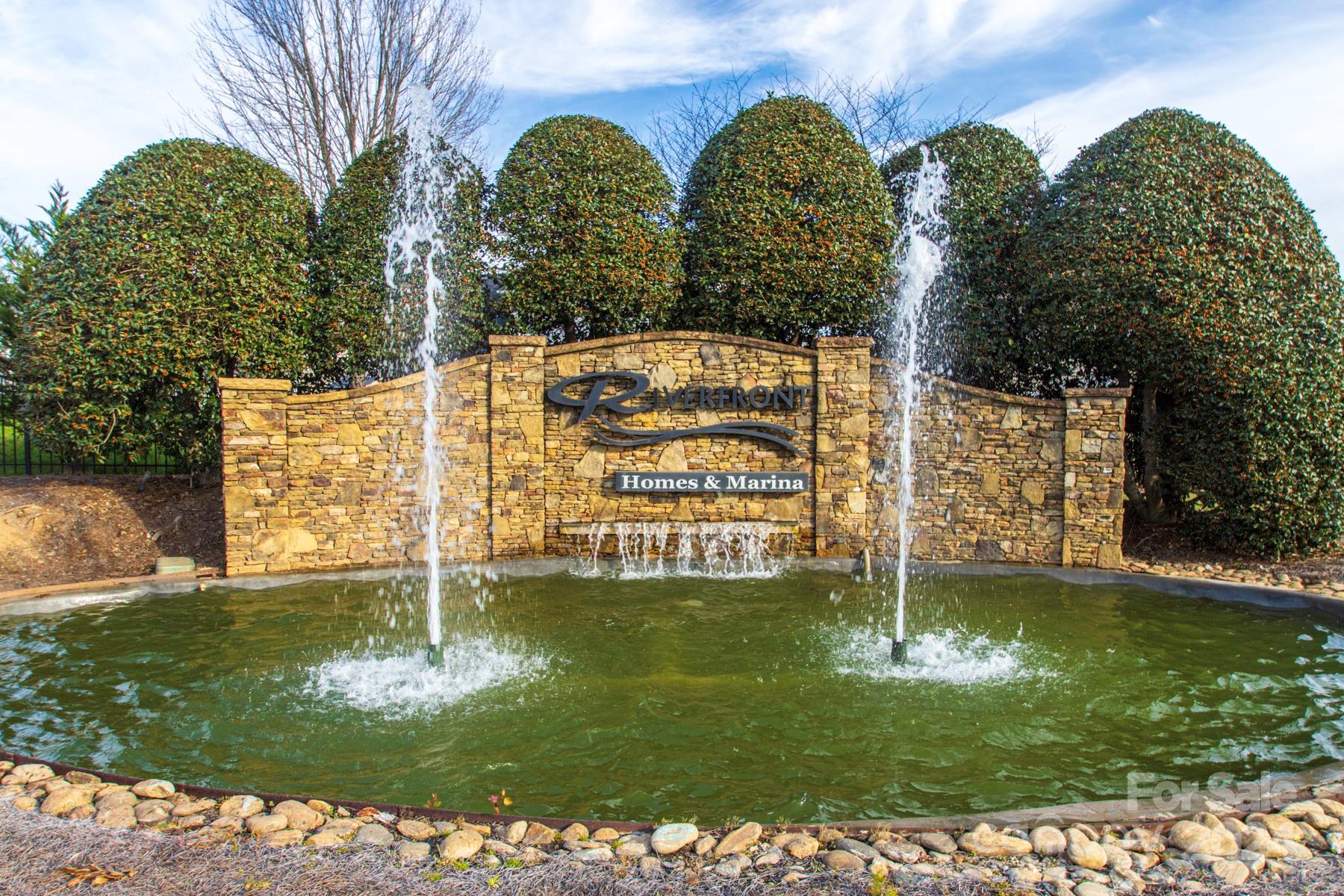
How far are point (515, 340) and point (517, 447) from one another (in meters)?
1.43

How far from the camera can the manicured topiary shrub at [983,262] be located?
11969mm

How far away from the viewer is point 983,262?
39.5ft

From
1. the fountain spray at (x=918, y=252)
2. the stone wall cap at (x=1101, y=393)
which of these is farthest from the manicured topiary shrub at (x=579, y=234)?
the stone wall cap at (x=1101, y=393)

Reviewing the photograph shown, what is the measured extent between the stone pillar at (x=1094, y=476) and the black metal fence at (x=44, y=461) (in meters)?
12.8

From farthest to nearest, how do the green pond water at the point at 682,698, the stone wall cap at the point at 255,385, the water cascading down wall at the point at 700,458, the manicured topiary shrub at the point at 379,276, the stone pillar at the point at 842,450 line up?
the manicured topiary shrub at the point at 379,276 < the stone pillar at the point at 842,450 < the water cascading down wall at the point at 700,458 < the stone wall cap at the point at 255,385 < the green pond water at the point at 682,698

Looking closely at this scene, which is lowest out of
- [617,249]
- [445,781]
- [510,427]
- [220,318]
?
[445,781]

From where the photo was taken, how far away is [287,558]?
1003cm

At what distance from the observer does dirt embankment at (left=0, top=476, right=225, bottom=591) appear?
998 cm

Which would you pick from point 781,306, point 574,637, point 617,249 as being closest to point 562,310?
point 617,249

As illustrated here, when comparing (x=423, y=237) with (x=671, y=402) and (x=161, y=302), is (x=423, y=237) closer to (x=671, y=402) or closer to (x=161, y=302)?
(x=161, y=302)

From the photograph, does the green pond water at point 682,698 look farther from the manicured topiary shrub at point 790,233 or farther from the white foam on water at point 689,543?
the manicured topiary shrub at point 790,233

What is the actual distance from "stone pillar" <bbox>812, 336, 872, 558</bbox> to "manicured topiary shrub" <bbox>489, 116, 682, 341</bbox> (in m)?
2.80

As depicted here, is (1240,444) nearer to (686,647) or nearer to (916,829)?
(686,647)

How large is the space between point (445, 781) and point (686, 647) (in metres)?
2.81
